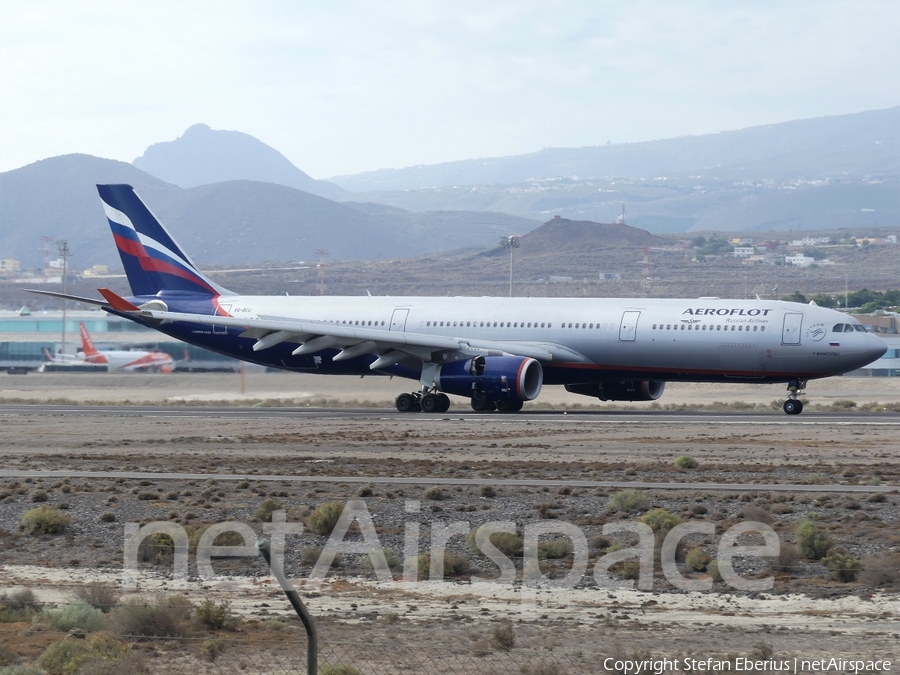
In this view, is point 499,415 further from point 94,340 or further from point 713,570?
point 94,340

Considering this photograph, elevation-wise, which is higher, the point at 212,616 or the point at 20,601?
the point at 212,616

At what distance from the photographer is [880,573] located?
1462 centimetres

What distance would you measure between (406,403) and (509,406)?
3758 millimetres

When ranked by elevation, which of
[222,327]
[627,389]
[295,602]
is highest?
[222,327]

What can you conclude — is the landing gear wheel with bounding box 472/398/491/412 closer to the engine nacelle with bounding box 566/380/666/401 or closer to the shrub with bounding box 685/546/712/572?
the engine nacelle with bounding box 566/380/666/401

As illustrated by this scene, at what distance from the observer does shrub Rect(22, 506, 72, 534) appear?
18641 mm

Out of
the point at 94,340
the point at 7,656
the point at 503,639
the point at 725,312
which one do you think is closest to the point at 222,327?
the point at 725,312

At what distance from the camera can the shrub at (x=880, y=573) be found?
14.5 m

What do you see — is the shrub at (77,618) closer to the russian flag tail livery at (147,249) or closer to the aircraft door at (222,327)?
the aircraft door at (222,327)

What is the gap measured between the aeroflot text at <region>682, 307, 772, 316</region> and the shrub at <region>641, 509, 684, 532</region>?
67.4 ft

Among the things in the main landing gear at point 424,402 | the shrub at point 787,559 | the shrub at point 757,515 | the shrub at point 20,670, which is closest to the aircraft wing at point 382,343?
the main landing gear at point 424,402

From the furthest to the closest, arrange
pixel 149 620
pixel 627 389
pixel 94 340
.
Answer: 1. pixel 94 340
2. pixel 627 389
3. pixel 149 620

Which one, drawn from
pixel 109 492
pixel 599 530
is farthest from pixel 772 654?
pixel 109 492

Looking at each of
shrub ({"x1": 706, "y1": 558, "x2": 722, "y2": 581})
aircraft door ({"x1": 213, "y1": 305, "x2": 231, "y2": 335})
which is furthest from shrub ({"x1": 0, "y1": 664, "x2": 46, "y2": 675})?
aircraft door ({"x1": 213, "y1": 305, "x2": 231, "y2": 335})
